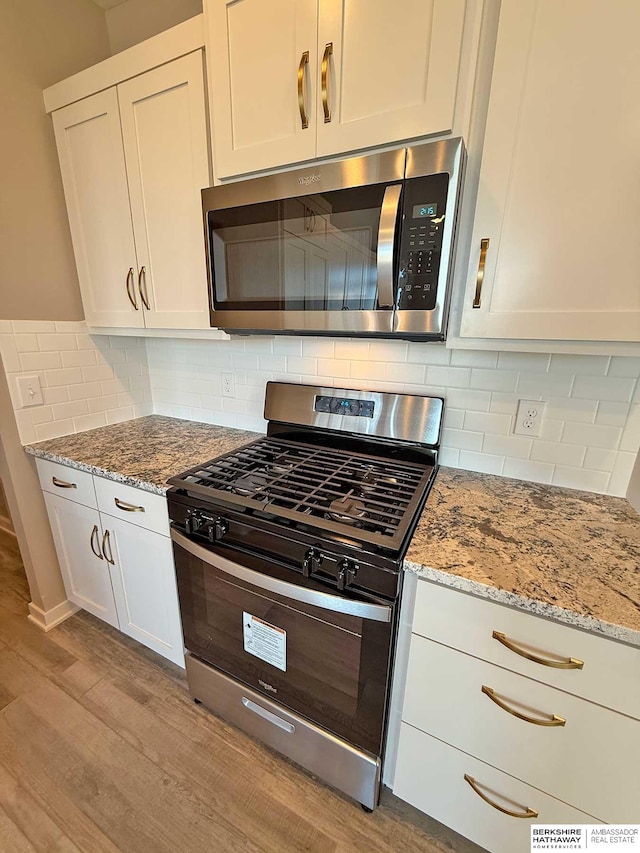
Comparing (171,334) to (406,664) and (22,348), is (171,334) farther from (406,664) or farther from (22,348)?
(406,664)

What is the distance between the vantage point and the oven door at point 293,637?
36.9 inches

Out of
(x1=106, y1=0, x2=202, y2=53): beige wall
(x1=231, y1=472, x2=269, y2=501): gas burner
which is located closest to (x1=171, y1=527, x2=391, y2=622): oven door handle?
(x1=231, y1=472, x2=269, y2=501): gas burner

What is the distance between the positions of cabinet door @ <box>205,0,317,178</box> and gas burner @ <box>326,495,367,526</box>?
0.99 meters

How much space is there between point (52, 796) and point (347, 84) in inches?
90.9

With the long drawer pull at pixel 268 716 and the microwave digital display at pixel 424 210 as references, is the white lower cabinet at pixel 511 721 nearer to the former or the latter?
the long drawer pull at pixel 268 716

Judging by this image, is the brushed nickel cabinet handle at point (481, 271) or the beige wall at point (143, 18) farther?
the beige wall at point (143, 18)

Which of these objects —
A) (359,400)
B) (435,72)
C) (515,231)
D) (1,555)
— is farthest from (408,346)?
(1,555)

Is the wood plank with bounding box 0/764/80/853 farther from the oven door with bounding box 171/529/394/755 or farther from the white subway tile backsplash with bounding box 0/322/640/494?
the white subway tile backsplash with bounding box 0/322/640/494

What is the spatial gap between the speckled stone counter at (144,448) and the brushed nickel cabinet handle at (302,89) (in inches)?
45.0

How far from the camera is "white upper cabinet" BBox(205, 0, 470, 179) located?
0.84m

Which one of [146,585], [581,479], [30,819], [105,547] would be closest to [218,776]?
[30,819]

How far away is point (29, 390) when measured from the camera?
1544mm

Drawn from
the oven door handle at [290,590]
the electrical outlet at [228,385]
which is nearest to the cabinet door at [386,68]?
the electrical outlet at [228,385]

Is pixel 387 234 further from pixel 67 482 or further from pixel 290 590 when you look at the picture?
pixel 67 482
